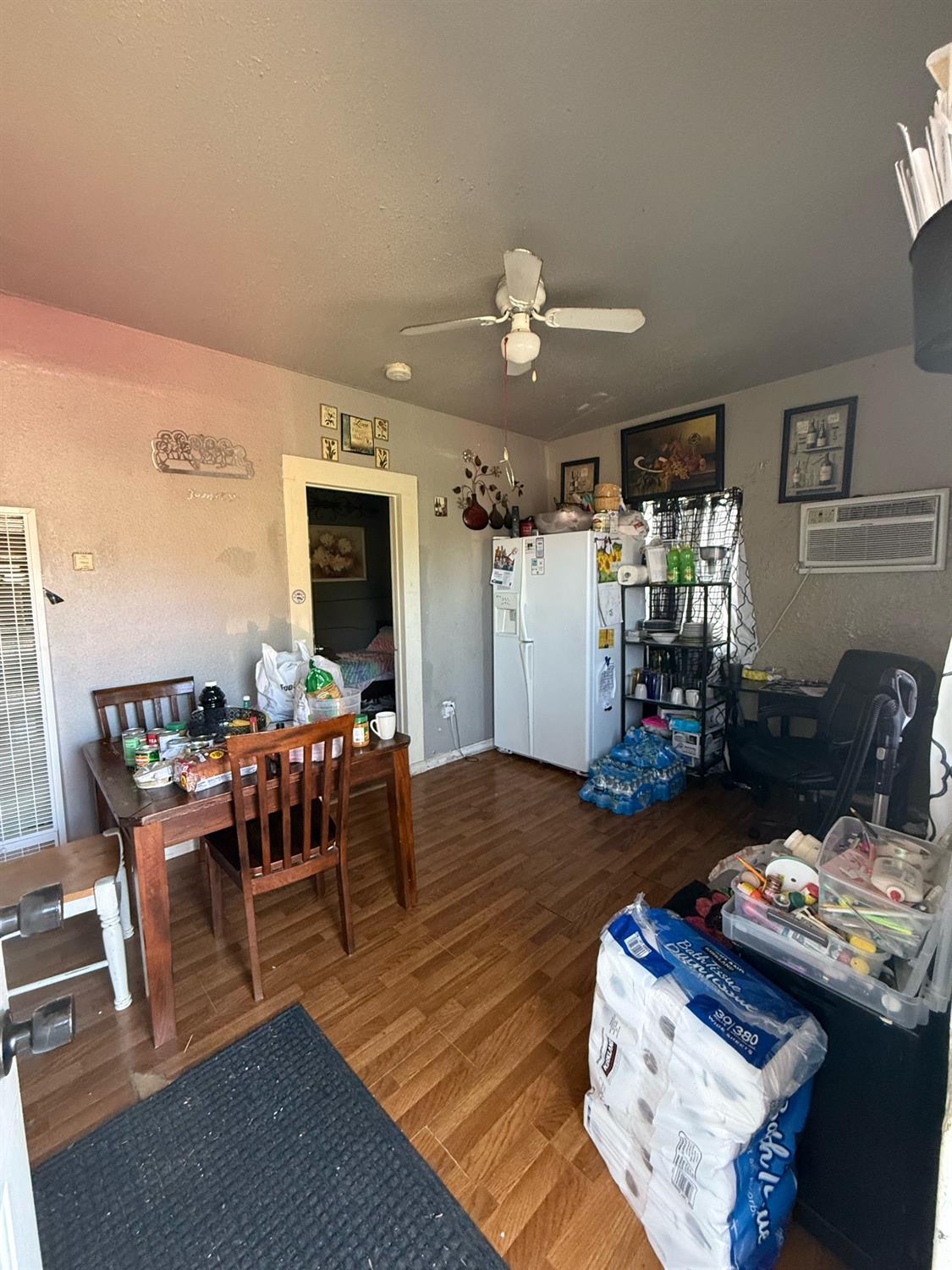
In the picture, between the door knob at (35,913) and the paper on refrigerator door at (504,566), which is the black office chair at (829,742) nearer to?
the paper on refrigerator door at (504,566)

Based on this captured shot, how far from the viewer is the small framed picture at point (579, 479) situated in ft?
13.1

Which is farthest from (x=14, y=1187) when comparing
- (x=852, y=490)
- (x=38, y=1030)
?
(x=852, y=490)

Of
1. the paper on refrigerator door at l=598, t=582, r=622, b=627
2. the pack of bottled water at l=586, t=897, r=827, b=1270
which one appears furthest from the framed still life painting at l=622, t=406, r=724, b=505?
the pack of bottled water at l=586, t=897, r=827, b=1270

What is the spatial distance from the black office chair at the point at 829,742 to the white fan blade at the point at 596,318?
1892 millimetres

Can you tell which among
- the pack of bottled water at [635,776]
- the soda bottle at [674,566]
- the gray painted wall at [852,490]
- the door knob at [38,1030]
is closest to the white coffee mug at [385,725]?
the door knob at [38,1030]

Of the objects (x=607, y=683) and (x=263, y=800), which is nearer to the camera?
(x=263, y=800)

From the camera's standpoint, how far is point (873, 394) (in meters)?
2.73

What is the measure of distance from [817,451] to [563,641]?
1863mm

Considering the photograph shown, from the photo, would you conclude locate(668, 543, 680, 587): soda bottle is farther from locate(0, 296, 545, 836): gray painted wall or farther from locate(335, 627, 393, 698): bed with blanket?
locate(335, 627, 393, 698): bed with blanket

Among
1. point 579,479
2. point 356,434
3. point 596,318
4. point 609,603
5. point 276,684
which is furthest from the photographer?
point 579,479

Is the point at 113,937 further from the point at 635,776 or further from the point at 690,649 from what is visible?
the point at 690,649

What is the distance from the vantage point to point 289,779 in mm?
1634

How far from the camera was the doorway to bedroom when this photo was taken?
4.75 m

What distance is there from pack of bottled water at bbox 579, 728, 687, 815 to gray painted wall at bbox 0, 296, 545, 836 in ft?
6.87
